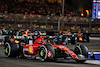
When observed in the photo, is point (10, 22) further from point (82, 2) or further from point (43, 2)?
point (82, 2)

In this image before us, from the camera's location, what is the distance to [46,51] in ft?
29.0

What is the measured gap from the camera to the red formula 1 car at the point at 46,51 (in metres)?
8.79

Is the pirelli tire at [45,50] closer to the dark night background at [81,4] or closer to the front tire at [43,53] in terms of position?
the front tire at [43,53]

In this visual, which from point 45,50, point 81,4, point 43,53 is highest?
point 81,4

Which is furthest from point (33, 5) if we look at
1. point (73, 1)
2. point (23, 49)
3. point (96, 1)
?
point (23, 49)

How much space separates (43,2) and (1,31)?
1974 cm

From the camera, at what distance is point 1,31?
785 inches

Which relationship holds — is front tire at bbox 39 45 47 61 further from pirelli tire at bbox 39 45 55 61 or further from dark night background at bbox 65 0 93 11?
dark night background at bbox 65 0 93 11

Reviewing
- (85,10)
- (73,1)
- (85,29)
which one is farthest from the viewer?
(73,1)

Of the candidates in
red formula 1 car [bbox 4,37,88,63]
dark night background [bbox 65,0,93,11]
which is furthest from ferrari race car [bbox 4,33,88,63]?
dark night background [bbox 65,0,93,11]

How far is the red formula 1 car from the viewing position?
879cm

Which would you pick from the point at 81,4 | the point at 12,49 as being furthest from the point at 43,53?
the point at 81,4

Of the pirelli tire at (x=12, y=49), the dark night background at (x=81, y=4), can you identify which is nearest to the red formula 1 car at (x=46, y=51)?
the pirelli tire at (x=12, y=49)

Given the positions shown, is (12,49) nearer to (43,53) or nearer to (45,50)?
(43,53)
